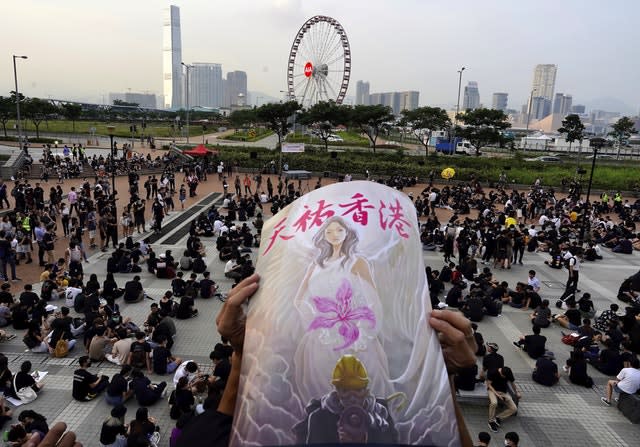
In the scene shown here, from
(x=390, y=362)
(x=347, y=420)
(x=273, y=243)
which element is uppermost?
(x=273, y=243)

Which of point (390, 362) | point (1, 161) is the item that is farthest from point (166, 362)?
point (1, 161)

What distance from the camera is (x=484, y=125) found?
163 feet

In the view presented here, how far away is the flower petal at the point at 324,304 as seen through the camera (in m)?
2.96

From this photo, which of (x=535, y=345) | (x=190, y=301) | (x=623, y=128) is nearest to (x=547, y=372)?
(x=535, y=345)

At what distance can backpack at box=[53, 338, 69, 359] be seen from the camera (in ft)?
31.9

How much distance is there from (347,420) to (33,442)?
569 cm

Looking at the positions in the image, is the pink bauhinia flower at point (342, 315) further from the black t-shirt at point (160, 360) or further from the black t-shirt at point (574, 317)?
the black t-shirt at point (574, 317)

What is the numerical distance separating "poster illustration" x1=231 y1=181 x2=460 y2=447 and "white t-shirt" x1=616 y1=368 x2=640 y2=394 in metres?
7.47

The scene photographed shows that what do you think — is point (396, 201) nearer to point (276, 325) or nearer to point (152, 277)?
point (276, 325)

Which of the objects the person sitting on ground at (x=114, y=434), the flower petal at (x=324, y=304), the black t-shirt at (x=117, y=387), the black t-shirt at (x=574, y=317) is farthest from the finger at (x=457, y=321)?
the black t-shirt at (x=574, y=317)

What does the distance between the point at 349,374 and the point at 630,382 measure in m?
8.14

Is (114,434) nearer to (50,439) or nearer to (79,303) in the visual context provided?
(50,439)

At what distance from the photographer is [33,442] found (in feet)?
A: 20.3

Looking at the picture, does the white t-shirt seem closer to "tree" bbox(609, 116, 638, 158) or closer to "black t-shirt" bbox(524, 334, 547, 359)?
"black t-shirt" bbox(524, 334, 547, 359)
